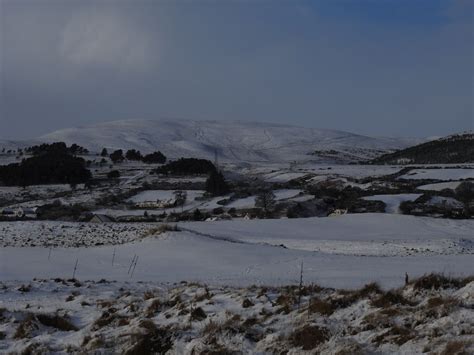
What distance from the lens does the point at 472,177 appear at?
82.7 meters

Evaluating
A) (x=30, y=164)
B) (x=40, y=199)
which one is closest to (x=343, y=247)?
(x=40, y=199)

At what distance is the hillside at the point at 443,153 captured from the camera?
129500 millimetres

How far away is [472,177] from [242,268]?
72.5 metres

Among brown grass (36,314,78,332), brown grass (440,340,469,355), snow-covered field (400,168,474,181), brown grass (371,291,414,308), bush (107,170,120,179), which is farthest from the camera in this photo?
bush (107,170,120,179)

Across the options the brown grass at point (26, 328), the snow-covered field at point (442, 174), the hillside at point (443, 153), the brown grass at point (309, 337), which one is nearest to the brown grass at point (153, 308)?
the brown grass at point (26, 328)

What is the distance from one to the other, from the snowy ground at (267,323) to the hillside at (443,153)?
125 meters

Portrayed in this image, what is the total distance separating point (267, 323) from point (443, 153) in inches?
5498

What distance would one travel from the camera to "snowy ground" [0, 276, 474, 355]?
21.1 feet

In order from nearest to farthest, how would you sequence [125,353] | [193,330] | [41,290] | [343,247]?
[125,353] < [193,330] < [41,290] < [343,247]

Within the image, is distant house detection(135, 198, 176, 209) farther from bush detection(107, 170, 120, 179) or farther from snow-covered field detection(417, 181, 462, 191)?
snow-covered field detection(417, 181, 462, 191)

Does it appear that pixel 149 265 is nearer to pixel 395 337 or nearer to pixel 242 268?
pixel 242 268

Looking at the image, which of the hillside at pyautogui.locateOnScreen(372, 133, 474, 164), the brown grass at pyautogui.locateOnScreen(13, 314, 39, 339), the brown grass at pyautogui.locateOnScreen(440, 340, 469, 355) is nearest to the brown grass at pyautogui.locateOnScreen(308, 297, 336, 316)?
the brown grass at pyautogui.locateOnScreen(440, 340, 469, 355)

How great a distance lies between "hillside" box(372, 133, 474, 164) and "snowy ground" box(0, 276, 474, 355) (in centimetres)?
12540

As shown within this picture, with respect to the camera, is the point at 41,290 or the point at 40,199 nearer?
the point at 41,290
